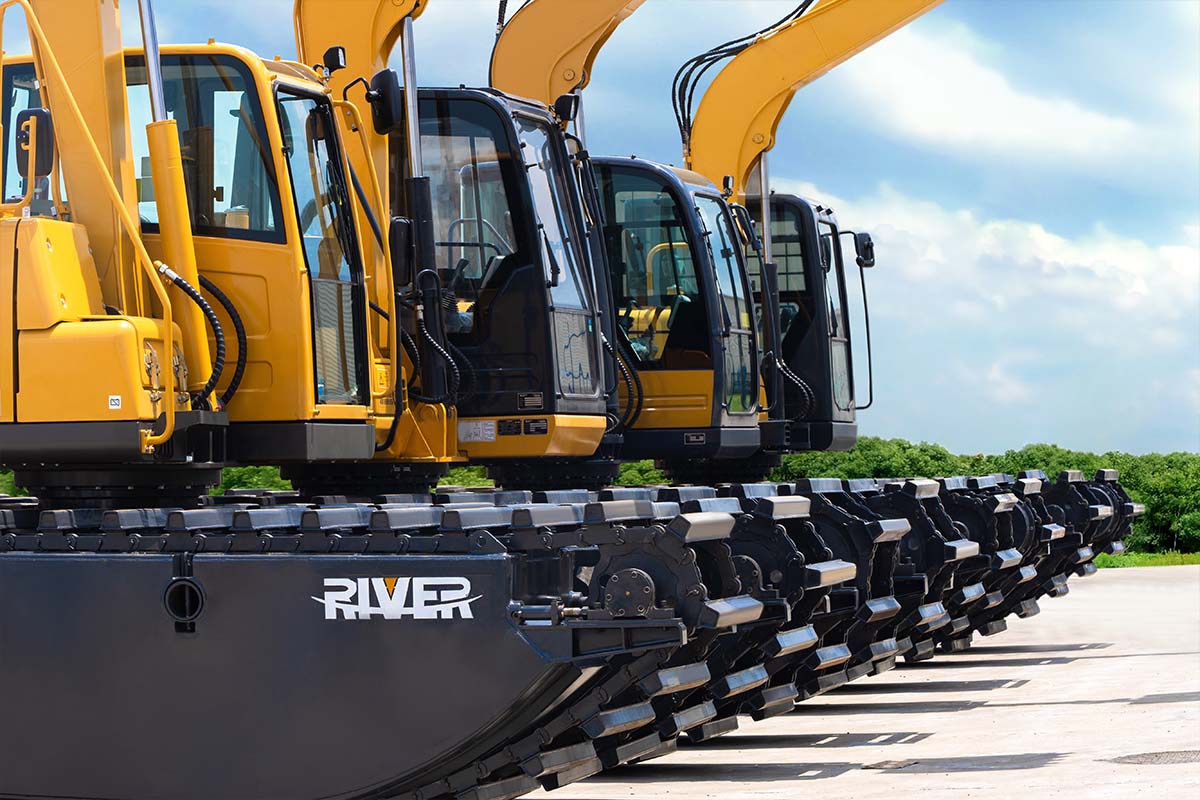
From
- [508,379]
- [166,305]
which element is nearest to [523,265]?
[508,379]

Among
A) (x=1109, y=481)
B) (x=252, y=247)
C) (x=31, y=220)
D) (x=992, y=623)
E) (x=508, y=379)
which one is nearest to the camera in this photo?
(x=31, y=220)

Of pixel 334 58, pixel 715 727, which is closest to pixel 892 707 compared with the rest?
pixel 715 727

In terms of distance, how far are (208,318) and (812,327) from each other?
31.8 ft

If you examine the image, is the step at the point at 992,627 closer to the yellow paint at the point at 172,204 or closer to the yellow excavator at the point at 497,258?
the yellow excavator at the point at 497,258

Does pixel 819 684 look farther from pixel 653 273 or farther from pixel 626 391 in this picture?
pixel 653 273

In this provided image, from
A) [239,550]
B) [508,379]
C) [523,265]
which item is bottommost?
[239,550]

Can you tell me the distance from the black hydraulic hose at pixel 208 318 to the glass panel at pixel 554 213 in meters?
3.34

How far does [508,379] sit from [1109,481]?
261 inches

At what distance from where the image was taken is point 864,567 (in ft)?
30.0

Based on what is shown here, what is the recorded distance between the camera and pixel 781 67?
1814cm

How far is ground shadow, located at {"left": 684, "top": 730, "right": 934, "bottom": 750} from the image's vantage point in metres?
10.2

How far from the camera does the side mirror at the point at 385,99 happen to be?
9797mm

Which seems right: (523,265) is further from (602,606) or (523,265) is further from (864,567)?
(602,606)

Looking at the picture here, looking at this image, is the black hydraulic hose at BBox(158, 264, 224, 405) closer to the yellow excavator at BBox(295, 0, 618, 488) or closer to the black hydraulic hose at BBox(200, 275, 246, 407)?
the black hydraulic hose at BBox(200, 275, 246, 407)
